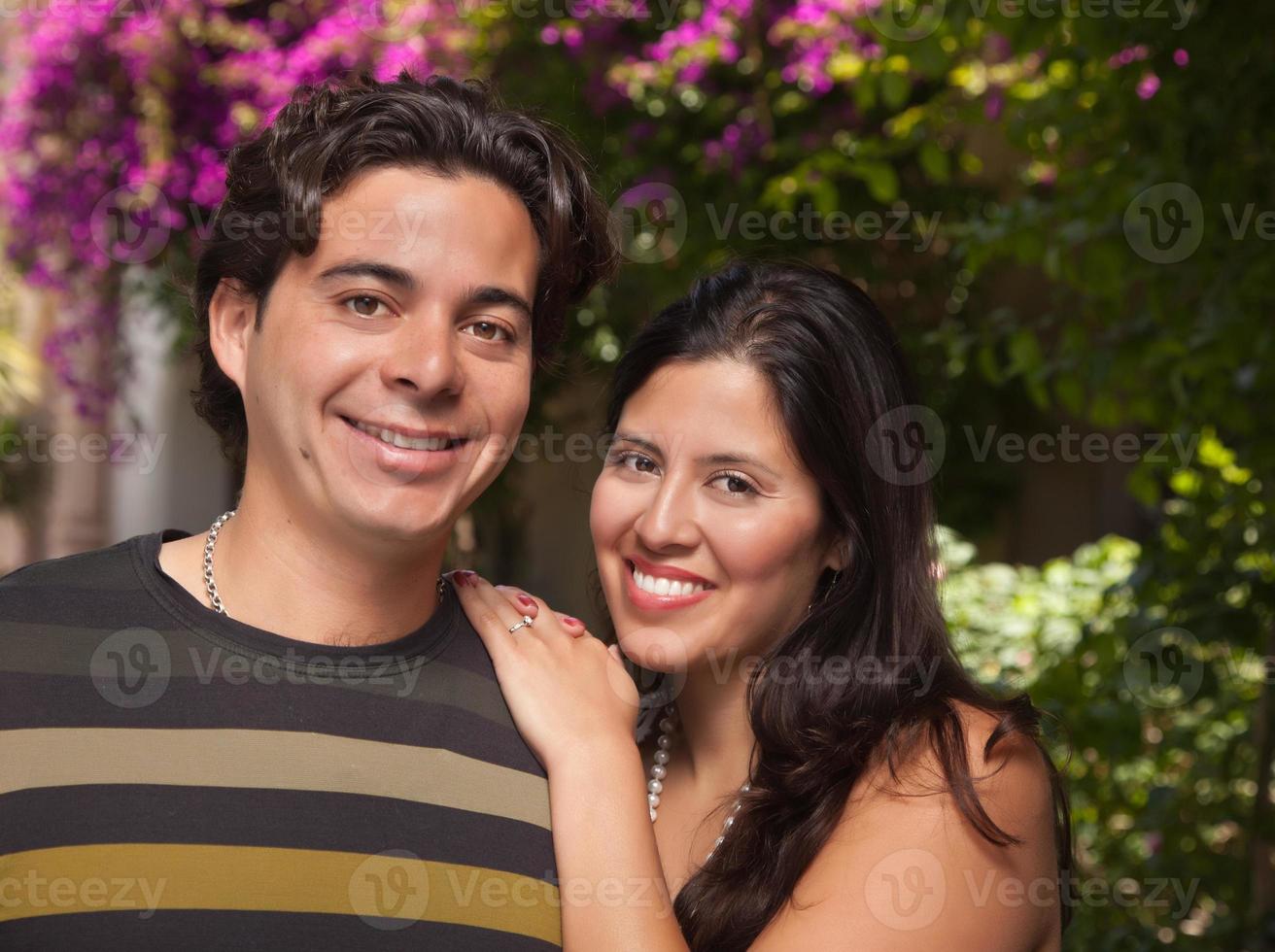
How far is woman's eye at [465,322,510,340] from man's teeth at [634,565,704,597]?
62 cm

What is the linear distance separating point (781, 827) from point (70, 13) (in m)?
5.36

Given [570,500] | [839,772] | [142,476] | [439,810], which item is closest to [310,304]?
[439,810]

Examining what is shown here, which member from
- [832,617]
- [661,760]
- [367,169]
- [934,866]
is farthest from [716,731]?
Answer: [367,169]

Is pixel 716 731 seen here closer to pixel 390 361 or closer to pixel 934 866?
pixel 934 866

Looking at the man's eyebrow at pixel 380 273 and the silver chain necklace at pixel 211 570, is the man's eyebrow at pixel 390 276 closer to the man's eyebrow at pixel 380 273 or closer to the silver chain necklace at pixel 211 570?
the man's eyebrow at pixel 380 273

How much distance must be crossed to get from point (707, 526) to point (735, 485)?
3.8 inches

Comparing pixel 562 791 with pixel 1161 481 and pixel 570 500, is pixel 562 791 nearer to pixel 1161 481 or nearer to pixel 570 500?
pixel 1161 481

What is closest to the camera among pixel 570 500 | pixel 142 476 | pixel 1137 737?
pixel 1137 737

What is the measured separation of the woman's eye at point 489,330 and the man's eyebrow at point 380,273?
0.10 meters

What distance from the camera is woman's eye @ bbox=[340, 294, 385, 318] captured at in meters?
1.76

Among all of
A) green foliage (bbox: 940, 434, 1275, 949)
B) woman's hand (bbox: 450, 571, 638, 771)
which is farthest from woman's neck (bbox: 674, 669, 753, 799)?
green foliage (bbox: 940, 434, 1275, 949)

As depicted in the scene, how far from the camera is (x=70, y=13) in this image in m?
6.19

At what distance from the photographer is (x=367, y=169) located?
1.81 metres

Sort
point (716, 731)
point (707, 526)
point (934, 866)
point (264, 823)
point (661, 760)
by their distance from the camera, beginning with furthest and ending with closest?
1. point (661, 760)
2. point (716, 731)
3. point (707, 526)
4. point (934, 866)
5. point (264, 823)
